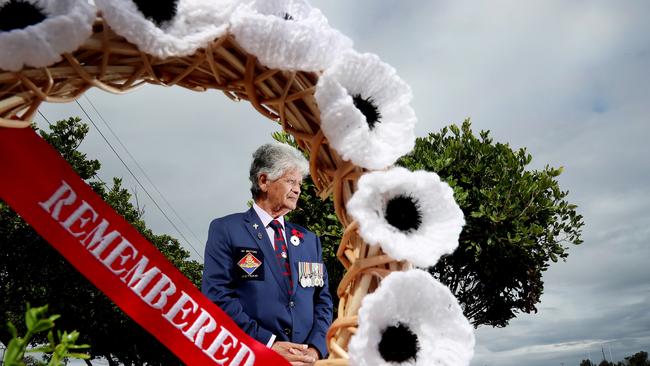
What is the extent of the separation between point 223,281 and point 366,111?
0.93 meters

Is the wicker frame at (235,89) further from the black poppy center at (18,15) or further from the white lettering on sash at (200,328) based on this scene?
the white lettering on sash at (200,328)

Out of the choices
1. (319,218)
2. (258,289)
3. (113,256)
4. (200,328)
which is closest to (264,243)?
(258,289)

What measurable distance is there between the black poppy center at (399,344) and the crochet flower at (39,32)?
3.59 ft

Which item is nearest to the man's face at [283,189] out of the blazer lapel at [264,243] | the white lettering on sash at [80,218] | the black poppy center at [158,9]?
the blazer lapel at [264,243]

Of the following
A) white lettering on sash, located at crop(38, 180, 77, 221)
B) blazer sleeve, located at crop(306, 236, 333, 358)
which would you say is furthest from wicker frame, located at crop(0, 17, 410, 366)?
blazer sleeve, located at crop(306, 236, 333, 358)

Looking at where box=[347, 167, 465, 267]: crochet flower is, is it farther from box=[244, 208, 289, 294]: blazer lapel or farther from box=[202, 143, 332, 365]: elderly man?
box=[244, 208, 289, 294]: blazer lapel

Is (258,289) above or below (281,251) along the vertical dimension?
below

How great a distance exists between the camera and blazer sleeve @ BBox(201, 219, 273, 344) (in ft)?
6.77

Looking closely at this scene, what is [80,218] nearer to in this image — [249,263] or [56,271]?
[249,263]

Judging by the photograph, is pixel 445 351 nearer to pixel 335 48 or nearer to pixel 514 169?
pixel 335 48

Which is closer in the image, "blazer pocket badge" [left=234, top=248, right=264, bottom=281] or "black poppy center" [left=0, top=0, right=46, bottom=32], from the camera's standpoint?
"black poppy center" [left=0, top=0, right=46, bottom=32]

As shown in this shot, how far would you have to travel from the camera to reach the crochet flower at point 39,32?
4.50ft

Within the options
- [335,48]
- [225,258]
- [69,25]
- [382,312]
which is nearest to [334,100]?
[335,48]

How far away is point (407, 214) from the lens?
1.58 meters
